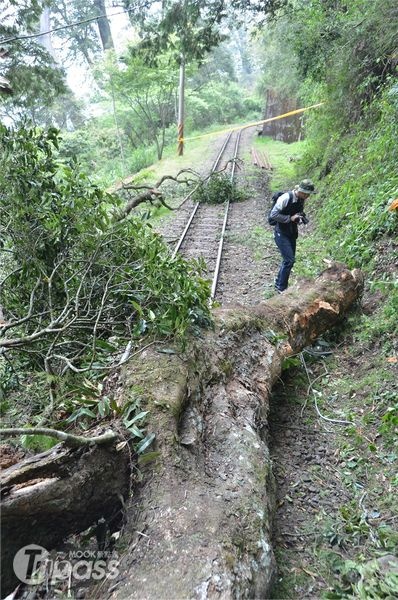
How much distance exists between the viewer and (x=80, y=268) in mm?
4297

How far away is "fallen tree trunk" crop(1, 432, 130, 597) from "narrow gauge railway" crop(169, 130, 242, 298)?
4.66m

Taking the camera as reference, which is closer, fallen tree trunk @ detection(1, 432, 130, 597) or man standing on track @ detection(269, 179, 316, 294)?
fallen tree trunk @ detection(1, 432, 130, 597)

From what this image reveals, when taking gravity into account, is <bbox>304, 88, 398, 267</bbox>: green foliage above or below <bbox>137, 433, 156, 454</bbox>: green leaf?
below

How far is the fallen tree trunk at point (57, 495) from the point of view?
85.4 inches

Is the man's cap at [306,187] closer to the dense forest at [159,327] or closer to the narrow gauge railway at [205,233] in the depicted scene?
the dense forest at [159,327]

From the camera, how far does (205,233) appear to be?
10.5 meters

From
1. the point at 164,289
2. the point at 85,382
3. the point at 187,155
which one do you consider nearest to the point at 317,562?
the point at 85,382

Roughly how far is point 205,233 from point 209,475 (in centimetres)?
820

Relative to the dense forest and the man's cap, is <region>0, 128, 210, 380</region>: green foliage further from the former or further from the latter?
the man's cap

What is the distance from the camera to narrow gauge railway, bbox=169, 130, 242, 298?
8.74 m

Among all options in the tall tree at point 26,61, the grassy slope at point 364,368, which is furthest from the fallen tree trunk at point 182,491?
the tall tree at point 26,61

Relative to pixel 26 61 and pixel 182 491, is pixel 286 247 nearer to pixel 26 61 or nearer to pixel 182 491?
pixel 182 491

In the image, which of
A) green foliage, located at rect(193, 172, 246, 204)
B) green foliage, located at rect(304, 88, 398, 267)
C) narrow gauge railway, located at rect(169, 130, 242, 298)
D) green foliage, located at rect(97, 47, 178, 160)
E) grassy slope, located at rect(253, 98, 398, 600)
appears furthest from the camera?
green foliage, located at rect(97, 47, 178, 160)

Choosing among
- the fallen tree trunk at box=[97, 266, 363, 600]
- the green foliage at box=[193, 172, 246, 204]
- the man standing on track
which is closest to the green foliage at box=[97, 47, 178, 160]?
the green foliage at box=[193, 172, 246, 204]
